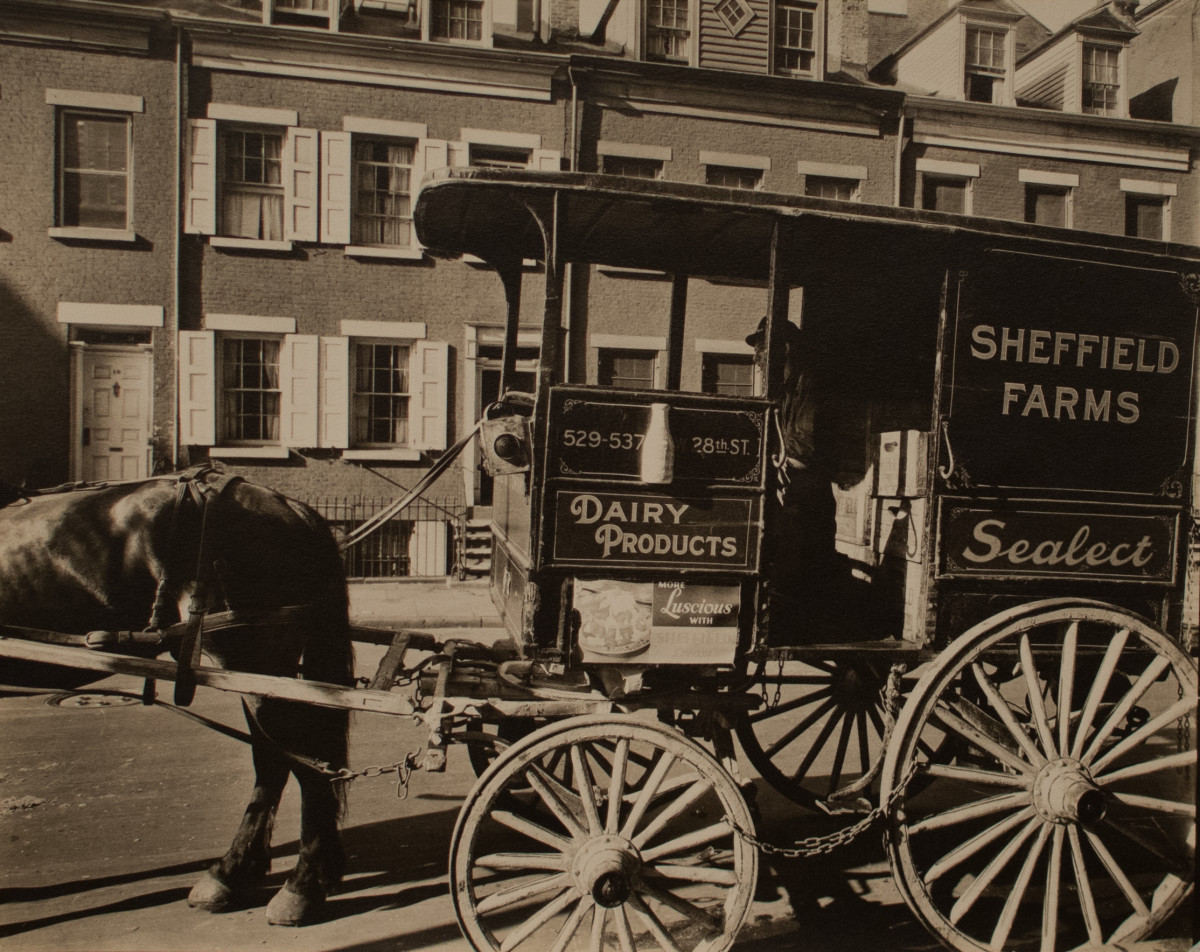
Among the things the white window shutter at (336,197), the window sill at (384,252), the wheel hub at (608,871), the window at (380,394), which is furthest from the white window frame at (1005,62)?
the wheel hub at (608,871)

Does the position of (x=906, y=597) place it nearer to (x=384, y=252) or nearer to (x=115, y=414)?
(x=384, y=252)

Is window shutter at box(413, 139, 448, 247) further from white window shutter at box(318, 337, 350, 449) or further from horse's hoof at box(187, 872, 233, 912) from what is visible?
horse's hoof at box(187, 872, 233, 912)

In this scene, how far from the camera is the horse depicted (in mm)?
3305

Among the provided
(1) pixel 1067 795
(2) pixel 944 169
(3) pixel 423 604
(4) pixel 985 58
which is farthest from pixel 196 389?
A: (4) pixel 985 58

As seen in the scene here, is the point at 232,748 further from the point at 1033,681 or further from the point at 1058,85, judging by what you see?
the point at 1058,85

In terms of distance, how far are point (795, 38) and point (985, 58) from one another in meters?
3.40

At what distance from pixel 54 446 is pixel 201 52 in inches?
235

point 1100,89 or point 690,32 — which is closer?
point 1100,89

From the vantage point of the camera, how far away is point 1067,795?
294cm

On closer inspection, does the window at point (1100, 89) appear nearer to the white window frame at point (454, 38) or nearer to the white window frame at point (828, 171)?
the white window frame at point (828, 171)

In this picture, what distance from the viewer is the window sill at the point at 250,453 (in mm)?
11859

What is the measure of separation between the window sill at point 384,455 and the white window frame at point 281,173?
324 cm

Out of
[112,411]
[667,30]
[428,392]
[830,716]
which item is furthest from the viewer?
[667,30]

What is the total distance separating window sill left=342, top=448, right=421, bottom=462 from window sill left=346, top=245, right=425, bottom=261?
2993mm
